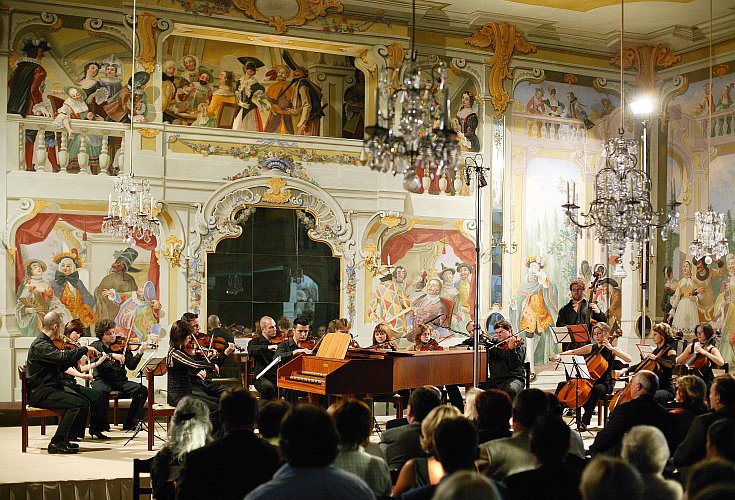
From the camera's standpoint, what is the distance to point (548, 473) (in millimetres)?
3812

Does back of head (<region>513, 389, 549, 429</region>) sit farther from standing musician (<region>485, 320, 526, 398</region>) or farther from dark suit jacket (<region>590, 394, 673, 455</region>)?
standing musician (<region>485, 320, 526, 398</region>)

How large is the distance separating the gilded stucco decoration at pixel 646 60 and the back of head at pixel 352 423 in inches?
472

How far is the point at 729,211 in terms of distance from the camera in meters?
13.8

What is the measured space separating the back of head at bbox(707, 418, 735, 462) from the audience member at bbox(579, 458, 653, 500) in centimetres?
158

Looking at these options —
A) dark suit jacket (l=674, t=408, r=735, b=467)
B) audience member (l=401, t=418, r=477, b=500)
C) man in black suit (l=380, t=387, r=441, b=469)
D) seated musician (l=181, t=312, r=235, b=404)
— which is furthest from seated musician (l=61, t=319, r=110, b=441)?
audience member (l=401, t=418, r=477, b=500)

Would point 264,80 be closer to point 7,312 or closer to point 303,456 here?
point 7,312

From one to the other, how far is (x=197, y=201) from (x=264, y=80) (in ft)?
7.57

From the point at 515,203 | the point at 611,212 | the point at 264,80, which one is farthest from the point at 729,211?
the point at 264,80

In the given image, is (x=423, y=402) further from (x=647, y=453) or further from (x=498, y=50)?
(x=498, y=50)

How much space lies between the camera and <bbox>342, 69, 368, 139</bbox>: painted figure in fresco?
1418 centimetres

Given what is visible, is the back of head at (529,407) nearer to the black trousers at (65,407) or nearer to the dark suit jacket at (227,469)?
the dark suit jacket at (227,469)

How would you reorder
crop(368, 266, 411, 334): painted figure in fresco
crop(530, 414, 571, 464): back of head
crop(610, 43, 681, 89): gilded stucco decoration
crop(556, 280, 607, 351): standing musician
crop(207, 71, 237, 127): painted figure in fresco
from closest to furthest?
crop(530, 414, 571, 464): back of head → crop(207, 71, 237, 127): painted figure in fresco → crop(368, 266, 411, 334): painted figure in fresco → crop(556, 280, 607, 351): standing musician → crop(610, 43, 681, 89): gilded stucco decoration

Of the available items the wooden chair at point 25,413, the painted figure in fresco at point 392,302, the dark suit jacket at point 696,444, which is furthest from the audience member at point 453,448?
the painted figure in fresco at point 392,302

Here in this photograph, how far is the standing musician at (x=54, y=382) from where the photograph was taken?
8.83 m
